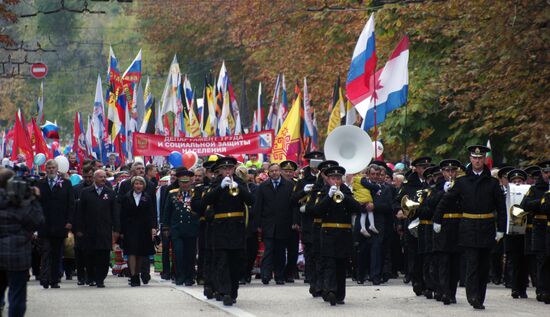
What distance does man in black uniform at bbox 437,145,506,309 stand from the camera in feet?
56.0

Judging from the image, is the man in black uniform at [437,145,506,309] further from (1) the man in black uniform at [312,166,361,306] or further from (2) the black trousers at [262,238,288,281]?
(2) the black trousers at [262,238,288,281]

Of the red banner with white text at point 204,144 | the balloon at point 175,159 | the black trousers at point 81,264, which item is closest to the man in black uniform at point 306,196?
the black trousers at point 81,264

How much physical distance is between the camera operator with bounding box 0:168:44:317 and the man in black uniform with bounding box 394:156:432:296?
6851mm

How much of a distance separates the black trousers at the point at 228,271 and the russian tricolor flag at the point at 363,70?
27.9 ft

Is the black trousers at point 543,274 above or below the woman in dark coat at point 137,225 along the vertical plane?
below

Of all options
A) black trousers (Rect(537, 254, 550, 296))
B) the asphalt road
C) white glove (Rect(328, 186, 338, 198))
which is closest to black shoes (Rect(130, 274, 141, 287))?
the asphalt road

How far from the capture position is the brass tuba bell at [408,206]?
19188 millimetres

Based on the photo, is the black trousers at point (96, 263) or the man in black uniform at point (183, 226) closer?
the man in black uniform at point (183, 226)

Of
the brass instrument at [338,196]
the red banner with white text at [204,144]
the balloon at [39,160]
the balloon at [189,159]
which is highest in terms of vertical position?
the red banner with white text at [204,144]

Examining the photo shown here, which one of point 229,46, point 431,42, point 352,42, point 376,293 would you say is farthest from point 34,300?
point 229,46

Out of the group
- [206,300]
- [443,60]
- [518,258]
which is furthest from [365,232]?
[443,60]

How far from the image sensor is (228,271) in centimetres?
1783

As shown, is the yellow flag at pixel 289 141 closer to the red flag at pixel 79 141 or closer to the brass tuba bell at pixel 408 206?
the brass tuba bell at pixel 408 206

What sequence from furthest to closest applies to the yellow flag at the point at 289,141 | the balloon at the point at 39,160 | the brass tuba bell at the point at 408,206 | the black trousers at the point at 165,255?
1. the balloon at the point at 39,160
2. the yellow flag at the point at 289,141
3. the black trousers at the point at 165,255
4. the brass tuba bell at the point at 408,206
